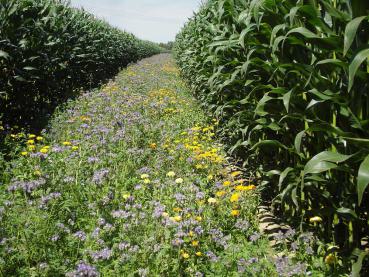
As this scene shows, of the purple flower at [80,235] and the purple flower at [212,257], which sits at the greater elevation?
the purple flower at [80,235]

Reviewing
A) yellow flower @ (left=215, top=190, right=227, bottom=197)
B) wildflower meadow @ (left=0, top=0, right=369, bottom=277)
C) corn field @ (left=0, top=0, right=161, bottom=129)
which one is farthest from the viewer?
corn field @ (left=0, top=0, right=161, bottom=129)

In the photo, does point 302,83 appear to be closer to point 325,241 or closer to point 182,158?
point 325,241

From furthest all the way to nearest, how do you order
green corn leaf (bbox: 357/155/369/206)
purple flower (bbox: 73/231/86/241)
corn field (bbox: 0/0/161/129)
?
1. corn field (bbox: 0/0/161/129)
2. purple flower (bbox: 73/231/86/241)
3. green corn leaf (bbox: 357/155/369/206)

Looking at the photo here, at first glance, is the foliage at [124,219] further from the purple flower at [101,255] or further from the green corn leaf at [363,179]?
the green corn leaf at [363,179]

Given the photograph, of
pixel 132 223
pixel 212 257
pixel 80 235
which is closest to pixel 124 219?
pixel 132 223

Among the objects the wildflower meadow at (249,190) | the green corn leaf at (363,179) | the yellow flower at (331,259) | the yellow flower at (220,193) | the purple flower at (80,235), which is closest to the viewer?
the green corn leaf at (363,179)

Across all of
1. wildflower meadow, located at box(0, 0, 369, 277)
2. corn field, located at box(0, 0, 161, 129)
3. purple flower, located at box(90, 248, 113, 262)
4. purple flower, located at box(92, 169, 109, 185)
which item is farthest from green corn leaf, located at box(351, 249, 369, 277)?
corn field, located at box(0, 0, 161, 129)

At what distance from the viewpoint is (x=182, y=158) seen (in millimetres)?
5355

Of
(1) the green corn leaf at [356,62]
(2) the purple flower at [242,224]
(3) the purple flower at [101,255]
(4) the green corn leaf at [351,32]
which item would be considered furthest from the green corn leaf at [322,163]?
(3) the purple flower at [101,255]

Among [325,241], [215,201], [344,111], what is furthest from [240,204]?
[344,111]

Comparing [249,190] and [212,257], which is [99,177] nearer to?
[212,257]

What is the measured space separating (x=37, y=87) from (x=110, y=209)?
562 centimetres

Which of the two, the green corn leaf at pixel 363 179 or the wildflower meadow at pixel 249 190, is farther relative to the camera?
the wildflower meadow at pixel 249 190

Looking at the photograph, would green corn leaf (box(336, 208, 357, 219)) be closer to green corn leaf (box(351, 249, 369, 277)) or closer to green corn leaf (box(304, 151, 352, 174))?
green corn leaf (box(351, 249, 369, 277))
